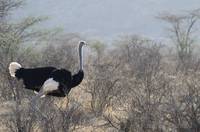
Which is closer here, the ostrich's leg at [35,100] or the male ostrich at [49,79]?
the ostrich's leg at [35,100]

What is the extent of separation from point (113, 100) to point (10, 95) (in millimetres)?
1775

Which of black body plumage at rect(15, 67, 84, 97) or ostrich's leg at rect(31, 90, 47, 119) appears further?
black body plumage at rect(15, 67, 84, 97)

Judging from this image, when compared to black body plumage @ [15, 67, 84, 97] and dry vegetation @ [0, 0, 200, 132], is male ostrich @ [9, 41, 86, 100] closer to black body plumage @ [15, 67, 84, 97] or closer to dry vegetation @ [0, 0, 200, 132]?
black body plumage @ [15, 67, 84, 97]

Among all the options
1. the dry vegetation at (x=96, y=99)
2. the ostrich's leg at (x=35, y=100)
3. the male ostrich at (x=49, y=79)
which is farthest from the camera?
the male ostrich at (x=49, y=79)

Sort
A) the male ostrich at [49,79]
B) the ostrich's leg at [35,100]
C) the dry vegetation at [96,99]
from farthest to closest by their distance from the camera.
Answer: the male ostrich at [49,79] → the dry vegetation at [96,99] → the ostrich's leg at [35,100]

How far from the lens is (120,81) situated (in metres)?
10.4

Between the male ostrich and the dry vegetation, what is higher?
the male ostrich

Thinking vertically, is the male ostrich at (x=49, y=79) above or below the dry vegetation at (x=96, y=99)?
above

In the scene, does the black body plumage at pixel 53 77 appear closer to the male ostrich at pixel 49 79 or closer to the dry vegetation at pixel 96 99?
the male ostrich at pixel 49 79

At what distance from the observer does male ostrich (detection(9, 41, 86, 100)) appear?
7.48m

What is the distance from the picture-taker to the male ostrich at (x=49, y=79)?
748 centimetres

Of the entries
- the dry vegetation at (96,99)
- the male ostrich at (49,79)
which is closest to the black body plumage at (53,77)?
the male ostrich at (49,79)

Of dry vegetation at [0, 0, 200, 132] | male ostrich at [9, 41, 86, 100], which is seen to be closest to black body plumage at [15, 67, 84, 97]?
male ostrich at [9, 41, 86, 100]

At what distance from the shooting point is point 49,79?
7562 mm
